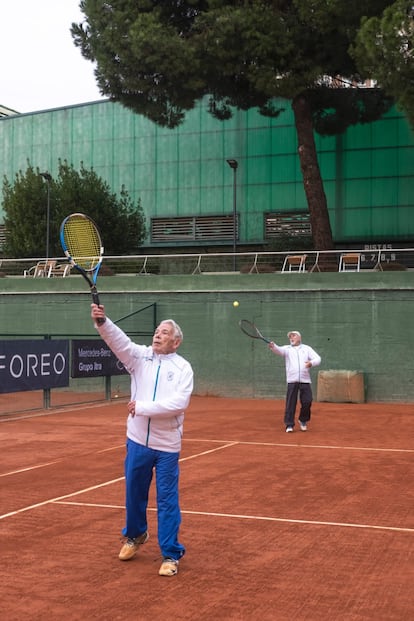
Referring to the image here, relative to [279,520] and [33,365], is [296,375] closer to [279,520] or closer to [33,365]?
[33,365]

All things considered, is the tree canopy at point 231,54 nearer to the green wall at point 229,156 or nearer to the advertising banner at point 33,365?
the green wall at point 229,156

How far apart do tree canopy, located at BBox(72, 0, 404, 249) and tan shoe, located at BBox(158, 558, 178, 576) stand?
24.2 meters

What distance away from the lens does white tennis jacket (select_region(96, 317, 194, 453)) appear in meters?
6.19

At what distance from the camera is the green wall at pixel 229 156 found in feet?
115

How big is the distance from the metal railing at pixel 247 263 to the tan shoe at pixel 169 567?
18.9m

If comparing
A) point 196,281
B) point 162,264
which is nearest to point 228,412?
point 196,281

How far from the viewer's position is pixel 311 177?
30.6 m

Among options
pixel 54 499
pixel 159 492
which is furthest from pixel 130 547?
pixel 54 499

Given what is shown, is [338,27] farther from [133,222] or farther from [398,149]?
[133,222]

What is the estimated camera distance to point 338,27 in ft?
91.7

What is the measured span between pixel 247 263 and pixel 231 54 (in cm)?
783

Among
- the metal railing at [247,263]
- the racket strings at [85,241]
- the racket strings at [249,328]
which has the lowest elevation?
the racket strings at [249,328]

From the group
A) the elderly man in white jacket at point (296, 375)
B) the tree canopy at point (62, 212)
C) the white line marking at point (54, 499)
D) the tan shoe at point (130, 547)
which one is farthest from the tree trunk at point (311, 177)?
the tan shoe at point (130, 547)

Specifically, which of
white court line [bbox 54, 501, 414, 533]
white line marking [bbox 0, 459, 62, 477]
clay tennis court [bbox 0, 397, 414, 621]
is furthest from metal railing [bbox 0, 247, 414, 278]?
white court line [bbox 54, 501, 414, 533]
